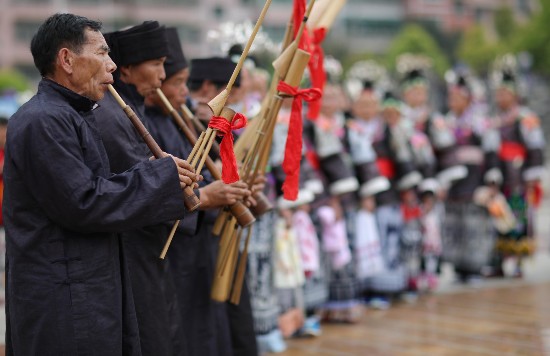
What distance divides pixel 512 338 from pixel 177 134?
3.18m

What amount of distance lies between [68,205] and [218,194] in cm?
113

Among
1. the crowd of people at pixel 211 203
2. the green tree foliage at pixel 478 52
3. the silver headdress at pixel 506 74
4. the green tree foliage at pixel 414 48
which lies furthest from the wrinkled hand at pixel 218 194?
the green tree foliage at pixel 414 48

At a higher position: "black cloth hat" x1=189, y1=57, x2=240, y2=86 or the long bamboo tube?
"black cloth hat" x1=189, y1=57, x2=240, y2=86

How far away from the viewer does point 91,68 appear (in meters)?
3.17

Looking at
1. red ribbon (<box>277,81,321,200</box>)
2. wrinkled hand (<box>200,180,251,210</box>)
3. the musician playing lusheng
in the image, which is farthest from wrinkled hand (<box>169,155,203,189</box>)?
red ribbon (<box>277,81,321,200</box>)

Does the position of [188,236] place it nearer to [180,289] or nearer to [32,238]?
[180,289]

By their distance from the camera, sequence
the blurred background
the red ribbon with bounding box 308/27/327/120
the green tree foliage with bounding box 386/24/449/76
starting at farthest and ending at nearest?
the green tree foliage with bounding box 386/24/449/76 < the blurred background < the red ribbon with bounding box 308/27/327/120

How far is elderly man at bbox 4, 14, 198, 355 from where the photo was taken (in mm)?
2986

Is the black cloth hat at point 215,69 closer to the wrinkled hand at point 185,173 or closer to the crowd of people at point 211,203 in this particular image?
the crowd of people at point 211,203

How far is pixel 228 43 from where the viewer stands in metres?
6.00

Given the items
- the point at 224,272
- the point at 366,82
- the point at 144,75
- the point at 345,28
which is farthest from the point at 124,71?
the point at 345,28

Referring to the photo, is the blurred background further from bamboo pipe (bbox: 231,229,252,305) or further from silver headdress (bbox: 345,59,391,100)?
bamboo pipe (bbox: 231,229,252,305)

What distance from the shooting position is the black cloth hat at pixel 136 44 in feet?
12.6

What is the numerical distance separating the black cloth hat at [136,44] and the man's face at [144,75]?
0.03 m
